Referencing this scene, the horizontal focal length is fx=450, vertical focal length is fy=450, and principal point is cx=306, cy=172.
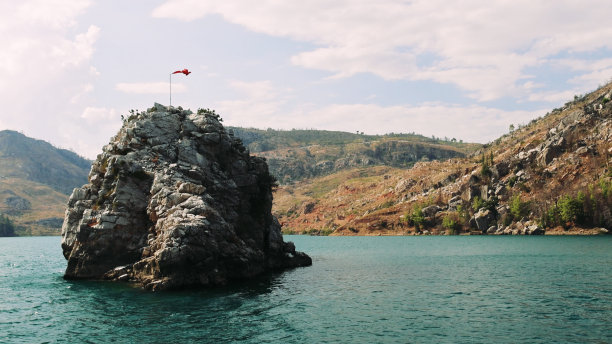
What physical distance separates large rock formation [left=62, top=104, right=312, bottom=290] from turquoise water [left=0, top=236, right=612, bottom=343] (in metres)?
3.79

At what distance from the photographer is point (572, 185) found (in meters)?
174

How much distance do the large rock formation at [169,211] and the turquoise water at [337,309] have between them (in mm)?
3792

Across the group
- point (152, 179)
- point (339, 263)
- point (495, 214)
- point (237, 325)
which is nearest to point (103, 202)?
point (152, 179)

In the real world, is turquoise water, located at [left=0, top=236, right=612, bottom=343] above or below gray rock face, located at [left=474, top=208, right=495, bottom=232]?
below

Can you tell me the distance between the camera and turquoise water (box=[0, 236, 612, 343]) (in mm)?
38219

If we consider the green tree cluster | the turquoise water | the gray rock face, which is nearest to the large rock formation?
the turquoise water

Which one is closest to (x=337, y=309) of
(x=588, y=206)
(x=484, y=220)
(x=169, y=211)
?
(x=169, y=211)

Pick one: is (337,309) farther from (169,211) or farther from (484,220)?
(484,220)

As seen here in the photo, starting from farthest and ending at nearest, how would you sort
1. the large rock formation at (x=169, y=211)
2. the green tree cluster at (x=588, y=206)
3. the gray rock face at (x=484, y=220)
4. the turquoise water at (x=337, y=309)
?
the gray rock face at (x=484, y=220)
the green tree cluster at (x=588, y=206)
the large rock formation at (x=169, y=211)
the turquoise water at (x=337, y=309)

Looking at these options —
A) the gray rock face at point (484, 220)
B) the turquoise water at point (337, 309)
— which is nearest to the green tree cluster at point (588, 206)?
the gray rock face at point (484, 220)

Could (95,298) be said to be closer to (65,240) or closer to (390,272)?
(65,240)

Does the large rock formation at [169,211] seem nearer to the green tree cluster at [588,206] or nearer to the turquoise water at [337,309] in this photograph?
the turquoise water at [337,309]

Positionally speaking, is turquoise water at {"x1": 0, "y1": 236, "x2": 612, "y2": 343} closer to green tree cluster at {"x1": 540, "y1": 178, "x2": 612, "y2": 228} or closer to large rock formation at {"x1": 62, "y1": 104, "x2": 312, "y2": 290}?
large rock formation at {"x1": 62, "y1": 104, "x2": 312, "y2": 290}

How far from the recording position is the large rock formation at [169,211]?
60.0 meters
